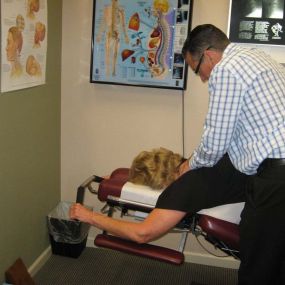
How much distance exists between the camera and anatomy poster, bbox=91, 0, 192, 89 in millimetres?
2277

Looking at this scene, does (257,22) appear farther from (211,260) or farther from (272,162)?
(211,260)

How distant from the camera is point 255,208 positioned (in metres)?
1.49

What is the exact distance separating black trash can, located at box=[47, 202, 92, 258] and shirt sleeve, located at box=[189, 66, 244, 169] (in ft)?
4.13

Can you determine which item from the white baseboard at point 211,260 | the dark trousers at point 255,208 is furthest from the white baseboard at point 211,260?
the dark trousers at point 255,208

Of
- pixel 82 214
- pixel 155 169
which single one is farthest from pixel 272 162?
pixel 82 214

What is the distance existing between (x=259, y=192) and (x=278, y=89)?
0.39m

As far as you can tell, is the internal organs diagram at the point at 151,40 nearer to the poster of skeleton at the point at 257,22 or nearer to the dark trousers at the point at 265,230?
the poster of skeleton at the point at 257,22

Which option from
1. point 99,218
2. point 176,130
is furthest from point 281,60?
point 99,218

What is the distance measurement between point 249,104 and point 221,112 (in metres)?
0.11

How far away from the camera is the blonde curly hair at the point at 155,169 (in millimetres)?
1794

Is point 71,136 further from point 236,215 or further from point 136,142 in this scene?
point 236,215

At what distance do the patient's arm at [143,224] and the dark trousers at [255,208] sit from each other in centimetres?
4

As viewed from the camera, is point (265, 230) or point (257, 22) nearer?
point (265, 230)

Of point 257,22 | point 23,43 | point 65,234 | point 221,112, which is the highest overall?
point 257,22
